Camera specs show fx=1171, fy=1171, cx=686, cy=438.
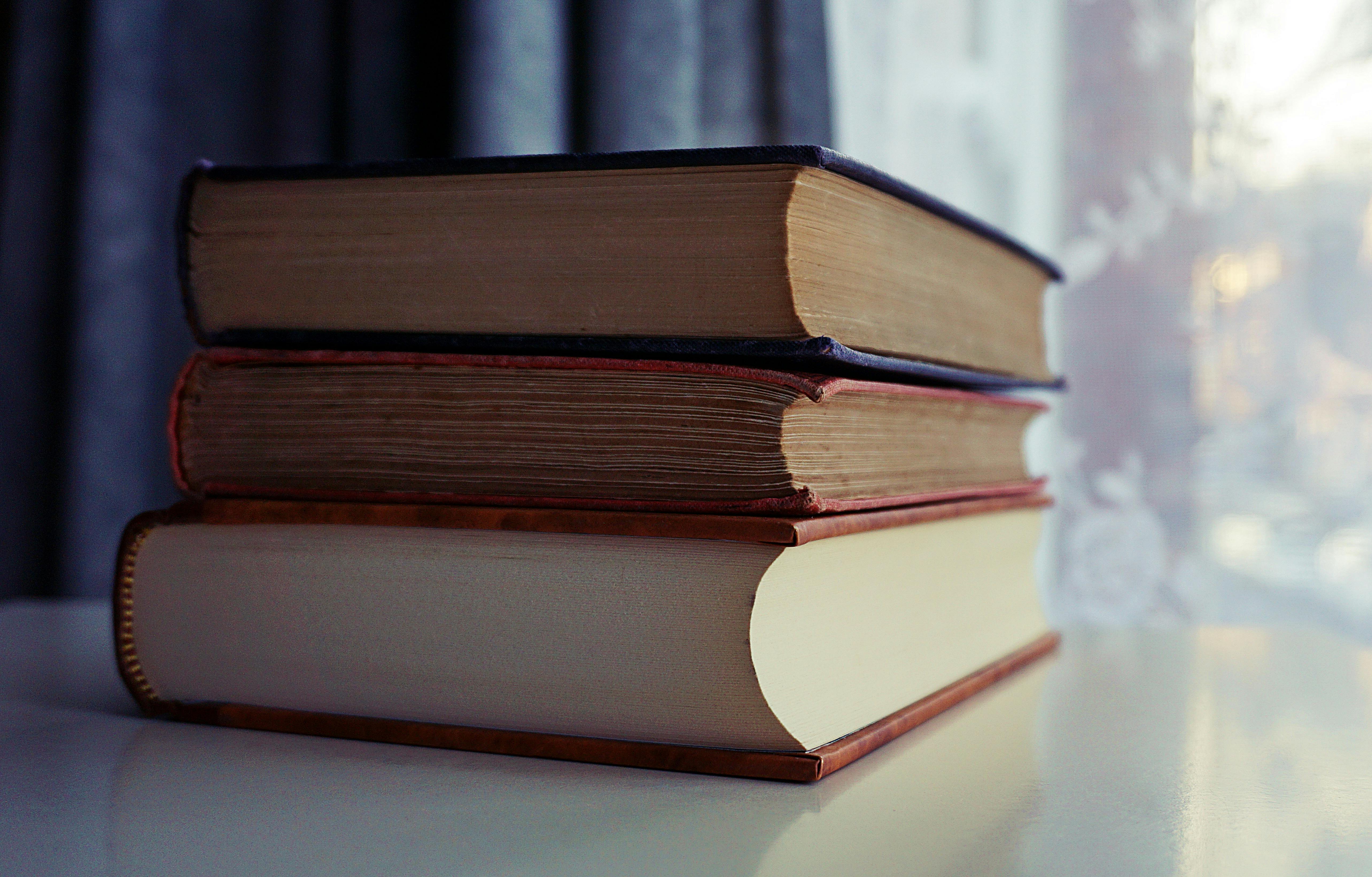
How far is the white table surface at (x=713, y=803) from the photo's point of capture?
337 millimetres

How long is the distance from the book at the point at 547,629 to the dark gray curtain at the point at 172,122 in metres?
0.74

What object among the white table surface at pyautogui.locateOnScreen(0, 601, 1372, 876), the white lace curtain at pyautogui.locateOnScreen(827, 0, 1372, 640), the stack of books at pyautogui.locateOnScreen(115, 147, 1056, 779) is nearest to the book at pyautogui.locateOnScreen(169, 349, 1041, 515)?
the stack of books at pyautogui.locateOnScreen(115, 147, 1056, 779)

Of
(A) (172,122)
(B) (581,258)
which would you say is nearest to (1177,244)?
(B) (581,258)

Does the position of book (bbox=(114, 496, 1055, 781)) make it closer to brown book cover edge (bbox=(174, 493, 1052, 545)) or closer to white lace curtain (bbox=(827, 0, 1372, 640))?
brown book cover edge (bbox=(174, 493, 1052, 545))

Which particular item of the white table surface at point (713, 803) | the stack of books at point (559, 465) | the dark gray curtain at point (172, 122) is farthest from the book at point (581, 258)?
the dark gray curtain at point (172, 122)

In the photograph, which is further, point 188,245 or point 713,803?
point 188,245

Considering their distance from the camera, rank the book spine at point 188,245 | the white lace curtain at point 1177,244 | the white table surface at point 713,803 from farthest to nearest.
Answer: the white lace curtain at point 1177,244 → the book spine at point 188,245 → the white table surface at point 713,803

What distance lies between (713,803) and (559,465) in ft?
0.47

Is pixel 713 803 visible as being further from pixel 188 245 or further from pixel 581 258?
pixel 188 245

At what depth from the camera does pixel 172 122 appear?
4.37 feet

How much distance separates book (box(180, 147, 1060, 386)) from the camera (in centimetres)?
43

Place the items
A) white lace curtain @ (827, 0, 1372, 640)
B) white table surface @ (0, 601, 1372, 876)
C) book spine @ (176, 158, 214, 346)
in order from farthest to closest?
white lace curtain @ (827, 0, 1372, 640) → book spine @ (176, 158, 214, 346) → white table surface @ (0, 601, 1372, 876)

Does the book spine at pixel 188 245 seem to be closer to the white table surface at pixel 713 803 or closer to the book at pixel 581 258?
the book at pixel 581 258

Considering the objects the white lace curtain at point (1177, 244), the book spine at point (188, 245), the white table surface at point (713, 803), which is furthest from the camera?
the white lace curtain at point (1177, 244)
